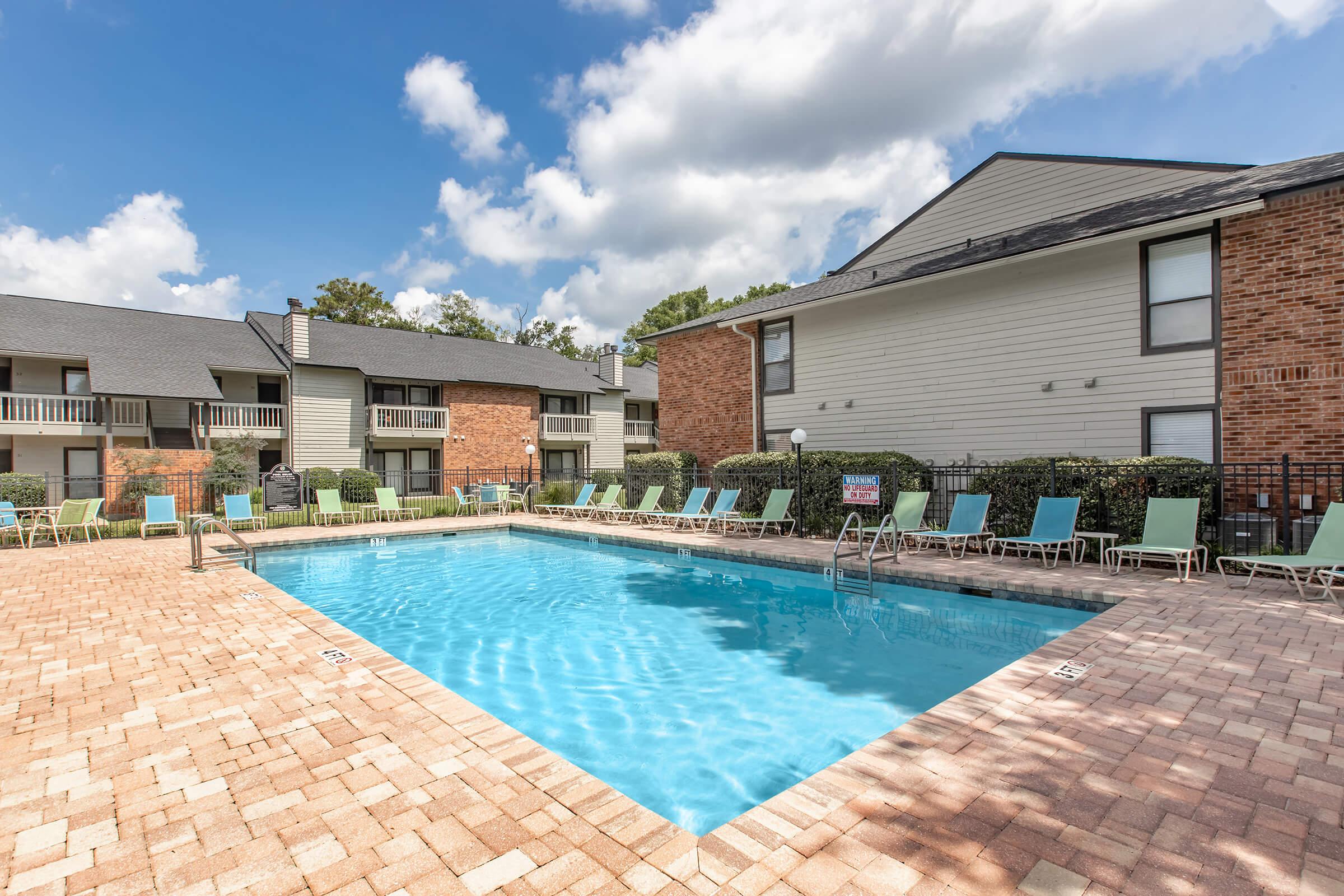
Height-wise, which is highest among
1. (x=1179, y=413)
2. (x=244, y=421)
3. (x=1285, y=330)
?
(x=1285, y=330)

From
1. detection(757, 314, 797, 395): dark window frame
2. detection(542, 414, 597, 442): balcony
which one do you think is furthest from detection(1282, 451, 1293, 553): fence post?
detection(542, 414, 597, 442): balcony

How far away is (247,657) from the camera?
4.69m

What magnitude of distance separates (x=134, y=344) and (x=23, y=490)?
7228 millimetres

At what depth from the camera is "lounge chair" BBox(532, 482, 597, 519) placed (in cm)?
1605

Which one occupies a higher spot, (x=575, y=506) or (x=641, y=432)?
(x=641, y=432)

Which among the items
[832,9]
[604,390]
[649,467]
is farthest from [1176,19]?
[604,390]

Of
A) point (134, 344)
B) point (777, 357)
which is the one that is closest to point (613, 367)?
point (777, 357)

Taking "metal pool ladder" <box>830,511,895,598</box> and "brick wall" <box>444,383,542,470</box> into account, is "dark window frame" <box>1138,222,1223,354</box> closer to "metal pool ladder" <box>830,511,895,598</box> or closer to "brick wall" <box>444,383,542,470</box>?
"metal pool ladder" <box>830,511,895,598</box>

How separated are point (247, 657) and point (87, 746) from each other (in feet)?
4.86

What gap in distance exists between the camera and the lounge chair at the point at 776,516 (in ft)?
38.2

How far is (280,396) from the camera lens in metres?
23.3

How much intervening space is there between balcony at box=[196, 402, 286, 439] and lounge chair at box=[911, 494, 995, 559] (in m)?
22.3

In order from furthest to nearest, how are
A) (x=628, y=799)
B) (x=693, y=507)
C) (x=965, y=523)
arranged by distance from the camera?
(x=693, y=507) → (x=965, y=523) → (x=628, y=799)

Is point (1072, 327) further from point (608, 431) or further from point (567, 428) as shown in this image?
point (608, 431)
